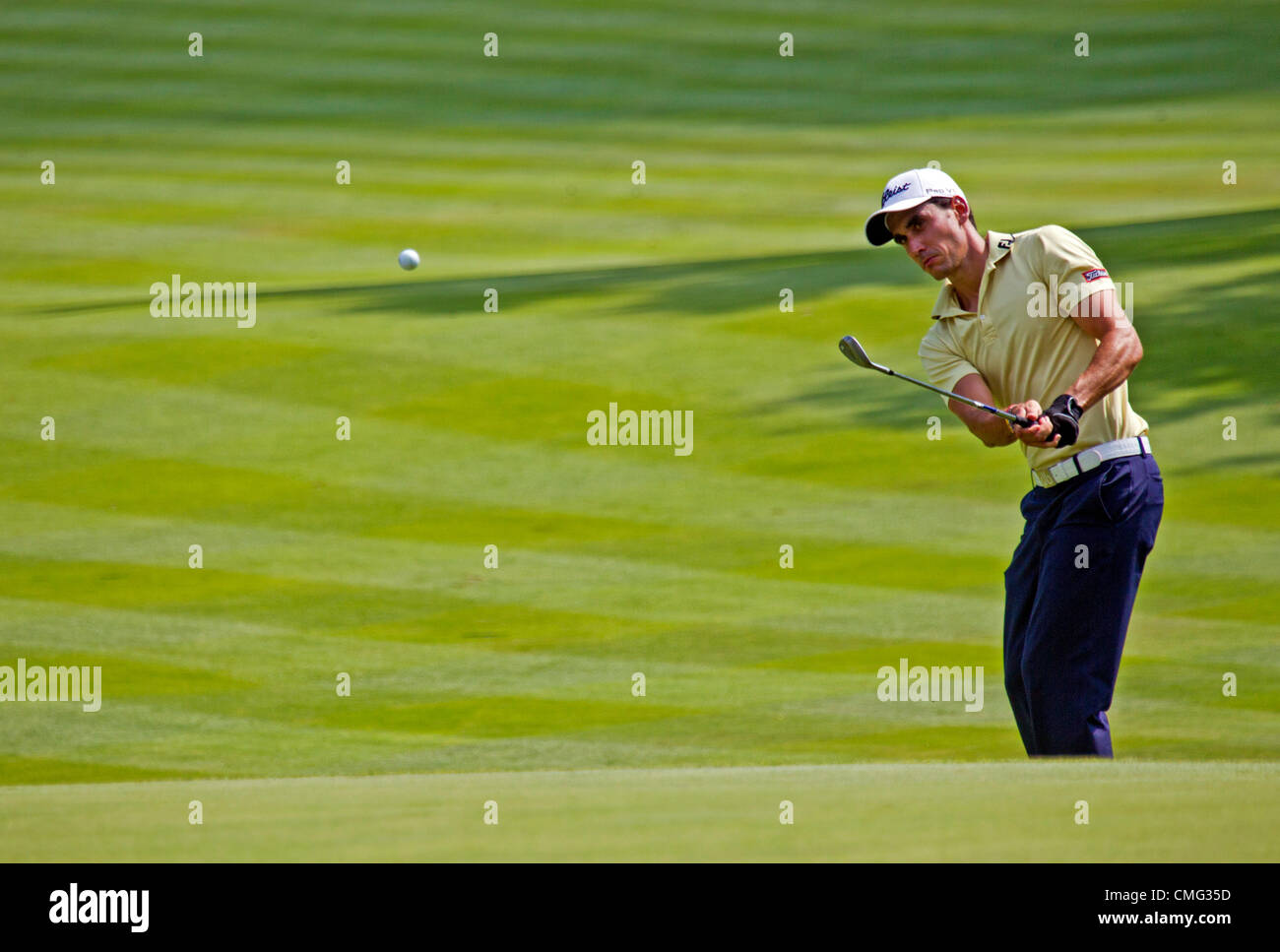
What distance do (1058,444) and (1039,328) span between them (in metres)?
0.51

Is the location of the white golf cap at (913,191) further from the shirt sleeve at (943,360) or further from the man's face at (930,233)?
the shirt sleeve at (943,360)

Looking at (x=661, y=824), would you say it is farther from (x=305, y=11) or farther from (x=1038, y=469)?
(x=305, y=11)

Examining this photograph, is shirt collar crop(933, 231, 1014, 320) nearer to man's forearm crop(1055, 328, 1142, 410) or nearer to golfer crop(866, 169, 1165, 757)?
golfer crop(866, 169, 1165, 757)

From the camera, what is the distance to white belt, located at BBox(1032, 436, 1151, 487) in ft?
18.2

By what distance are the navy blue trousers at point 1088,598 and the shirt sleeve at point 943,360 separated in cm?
→ 58

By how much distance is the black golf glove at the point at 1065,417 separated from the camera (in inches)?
206

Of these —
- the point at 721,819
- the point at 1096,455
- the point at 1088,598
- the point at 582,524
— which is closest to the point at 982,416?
the point at 1096,455

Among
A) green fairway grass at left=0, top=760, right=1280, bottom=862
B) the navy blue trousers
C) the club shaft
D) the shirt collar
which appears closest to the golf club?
the club shaft

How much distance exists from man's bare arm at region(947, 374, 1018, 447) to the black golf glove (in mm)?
448

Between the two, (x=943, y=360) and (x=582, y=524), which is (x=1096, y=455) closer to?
(x=943, y=360)

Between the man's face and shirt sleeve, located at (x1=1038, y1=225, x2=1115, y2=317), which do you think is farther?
the man's face

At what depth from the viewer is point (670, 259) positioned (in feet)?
Result: 64.8

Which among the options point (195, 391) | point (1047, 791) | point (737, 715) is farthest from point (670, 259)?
point (1047, 791)

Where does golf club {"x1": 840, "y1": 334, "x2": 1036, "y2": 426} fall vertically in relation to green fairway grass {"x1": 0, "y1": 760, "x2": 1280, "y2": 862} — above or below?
above
